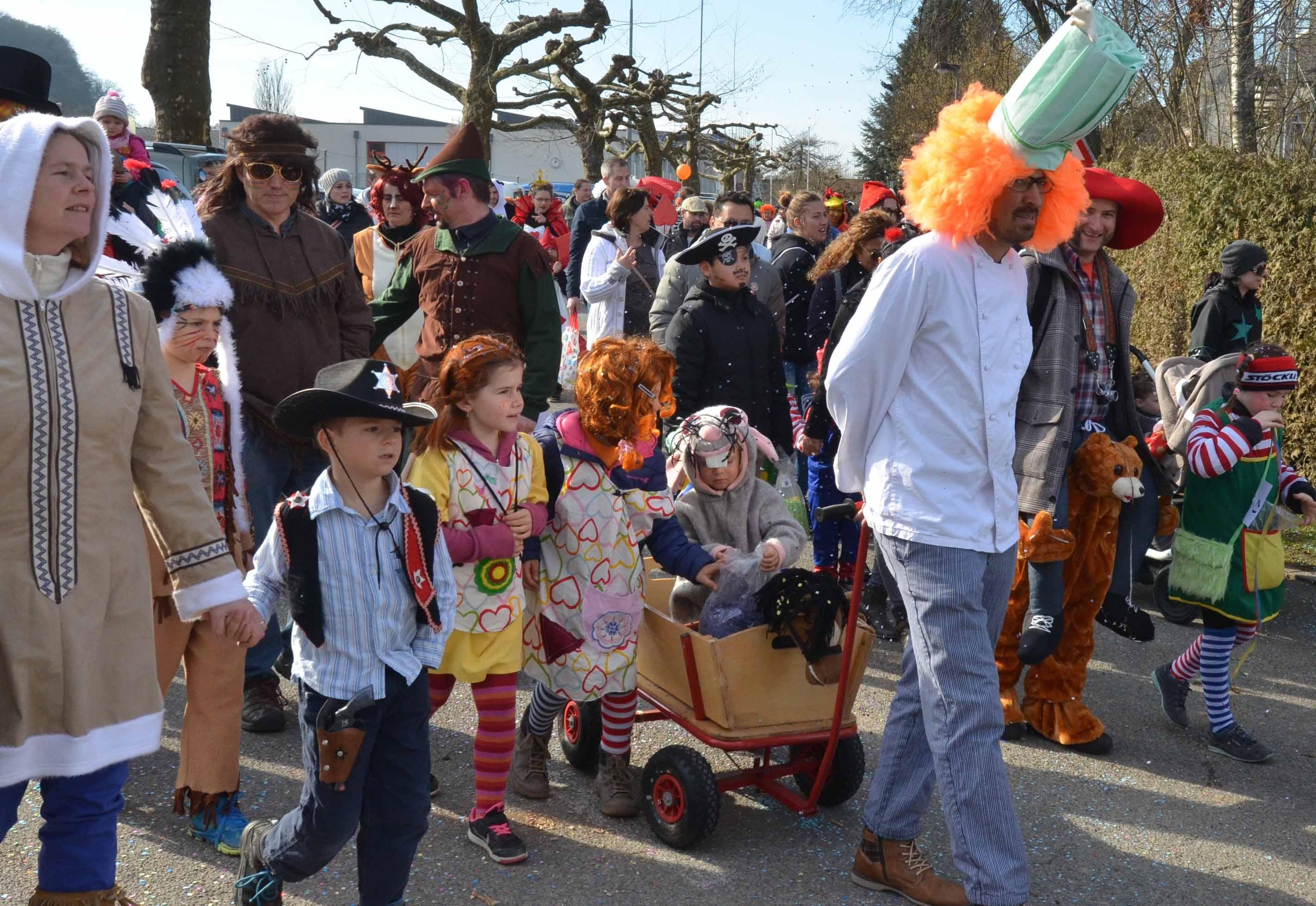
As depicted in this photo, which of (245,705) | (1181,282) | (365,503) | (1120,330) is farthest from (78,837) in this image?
(1181,282)

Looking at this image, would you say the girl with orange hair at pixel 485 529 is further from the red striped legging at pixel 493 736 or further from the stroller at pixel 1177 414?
the stroller at pixel 1177 414

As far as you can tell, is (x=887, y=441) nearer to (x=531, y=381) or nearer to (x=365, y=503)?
(x=365, y=503)

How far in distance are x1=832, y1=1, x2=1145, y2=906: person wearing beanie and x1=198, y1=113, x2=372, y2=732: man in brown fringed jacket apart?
2.17 meters

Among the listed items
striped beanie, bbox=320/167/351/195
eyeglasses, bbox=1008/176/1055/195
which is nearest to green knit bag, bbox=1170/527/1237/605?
eyeglasses, bbox=1008/176/1055/195

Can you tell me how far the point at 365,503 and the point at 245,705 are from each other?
1.91 metres

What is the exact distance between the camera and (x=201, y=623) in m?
3.70

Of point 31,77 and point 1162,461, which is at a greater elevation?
point 31,77

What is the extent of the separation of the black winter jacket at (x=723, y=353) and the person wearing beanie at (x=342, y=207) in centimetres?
411

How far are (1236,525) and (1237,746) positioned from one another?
835mm

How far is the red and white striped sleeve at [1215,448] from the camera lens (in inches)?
183

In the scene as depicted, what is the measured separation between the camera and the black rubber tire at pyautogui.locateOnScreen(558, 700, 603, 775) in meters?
4.25

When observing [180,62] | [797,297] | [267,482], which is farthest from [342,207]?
[267,482]

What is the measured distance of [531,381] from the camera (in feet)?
15.9

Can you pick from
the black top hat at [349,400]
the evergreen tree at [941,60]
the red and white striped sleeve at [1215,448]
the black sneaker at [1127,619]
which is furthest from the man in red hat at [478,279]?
the evergreen tree at [941,60]
